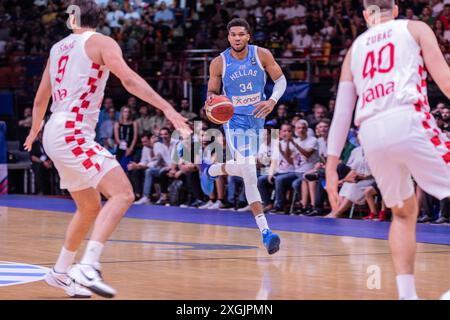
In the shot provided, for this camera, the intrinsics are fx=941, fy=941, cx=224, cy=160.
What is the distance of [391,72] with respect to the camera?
5.80 m

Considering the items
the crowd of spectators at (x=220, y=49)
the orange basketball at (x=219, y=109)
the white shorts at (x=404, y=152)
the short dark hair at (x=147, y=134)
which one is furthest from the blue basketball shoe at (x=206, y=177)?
the white shorts at (x=404, y=152)

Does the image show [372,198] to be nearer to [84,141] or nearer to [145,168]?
[145,168]

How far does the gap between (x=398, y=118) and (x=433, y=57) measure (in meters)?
0.43

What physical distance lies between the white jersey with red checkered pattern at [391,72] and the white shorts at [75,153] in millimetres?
1956

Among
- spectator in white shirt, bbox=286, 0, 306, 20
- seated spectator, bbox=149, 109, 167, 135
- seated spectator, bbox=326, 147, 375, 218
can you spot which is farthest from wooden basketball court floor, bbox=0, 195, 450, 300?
spectator in white shirt, bbox=286, 0, 306, 20

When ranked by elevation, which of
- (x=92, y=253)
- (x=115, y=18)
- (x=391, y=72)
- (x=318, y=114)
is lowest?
(x=92, y=253)

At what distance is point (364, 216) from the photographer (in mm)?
15070

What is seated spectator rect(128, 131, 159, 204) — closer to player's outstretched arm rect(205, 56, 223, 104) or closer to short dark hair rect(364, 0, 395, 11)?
player's outstretched arm rect(205, 56, 223, 104)

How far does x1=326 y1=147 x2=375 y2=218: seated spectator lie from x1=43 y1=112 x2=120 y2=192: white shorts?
801cm

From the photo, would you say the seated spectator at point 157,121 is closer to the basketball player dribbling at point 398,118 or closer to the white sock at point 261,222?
the white sock at point 261,222

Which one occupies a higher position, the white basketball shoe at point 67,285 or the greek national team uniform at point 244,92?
the greek national team uniform at point 244,92

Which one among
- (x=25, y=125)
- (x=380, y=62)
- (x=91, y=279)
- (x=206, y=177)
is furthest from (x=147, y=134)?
(x=380, y=62)

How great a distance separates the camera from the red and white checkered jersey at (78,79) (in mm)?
6883
